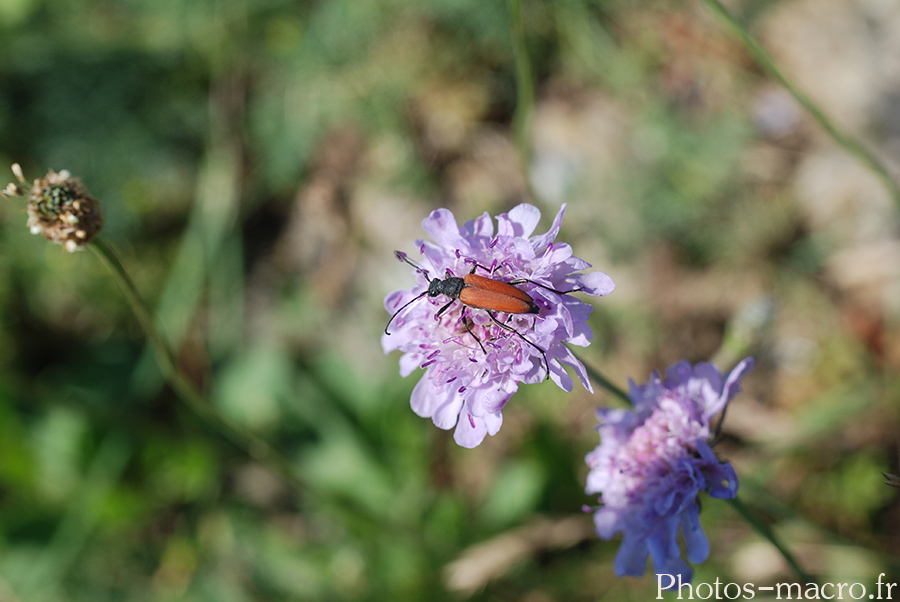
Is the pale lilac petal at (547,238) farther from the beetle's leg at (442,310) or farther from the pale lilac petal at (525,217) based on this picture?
the beetle's leg at (442,310)

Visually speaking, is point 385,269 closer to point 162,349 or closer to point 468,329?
point 162,349

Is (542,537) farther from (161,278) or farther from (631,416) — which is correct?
(161,278)

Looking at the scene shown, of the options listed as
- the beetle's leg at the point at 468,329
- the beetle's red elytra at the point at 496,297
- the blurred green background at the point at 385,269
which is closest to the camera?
the beetle's red elytra at the point at 496,297

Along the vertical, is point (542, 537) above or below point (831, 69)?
below

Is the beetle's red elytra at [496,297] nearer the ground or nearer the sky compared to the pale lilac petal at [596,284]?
nearer the ground

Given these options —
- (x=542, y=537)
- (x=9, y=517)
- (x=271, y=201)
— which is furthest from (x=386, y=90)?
(x=9, y=517)

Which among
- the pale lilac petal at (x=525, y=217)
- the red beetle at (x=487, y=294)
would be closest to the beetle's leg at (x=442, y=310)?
the red beetle at (x=487, y=294)
